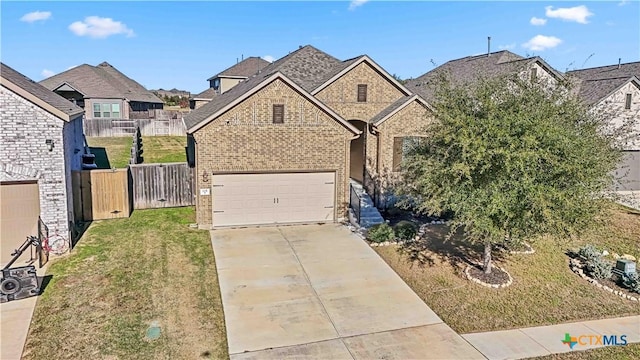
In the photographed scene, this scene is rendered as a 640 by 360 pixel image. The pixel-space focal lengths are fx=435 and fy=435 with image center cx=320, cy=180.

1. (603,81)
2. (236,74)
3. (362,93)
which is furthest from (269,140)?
(236,74)

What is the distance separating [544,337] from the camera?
9281 mm

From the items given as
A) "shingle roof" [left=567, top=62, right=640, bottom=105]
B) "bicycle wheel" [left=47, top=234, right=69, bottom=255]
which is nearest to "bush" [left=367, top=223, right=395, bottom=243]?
"bicycle wheel" [left=47, top=234, right=69, bottom=255]

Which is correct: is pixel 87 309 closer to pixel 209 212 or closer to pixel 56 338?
pixel 56 338

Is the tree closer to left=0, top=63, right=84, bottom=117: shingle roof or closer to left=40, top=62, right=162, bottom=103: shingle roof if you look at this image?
left=0, top=63, right=84, bottom=117: shingle roof

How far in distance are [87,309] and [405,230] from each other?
9833mm

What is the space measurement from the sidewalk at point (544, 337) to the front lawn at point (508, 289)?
0.81 feet

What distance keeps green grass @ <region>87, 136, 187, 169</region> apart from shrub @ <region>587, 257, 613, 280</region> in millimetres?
19792

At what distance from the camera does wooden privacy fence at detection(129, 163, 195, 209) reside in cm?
1705

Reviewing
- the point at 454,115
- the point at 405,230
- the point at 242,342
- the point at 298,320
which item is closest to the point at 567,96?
the point at 454,115

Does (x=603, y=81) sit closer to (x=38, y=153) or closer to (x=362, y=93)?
(x=362, y=93)

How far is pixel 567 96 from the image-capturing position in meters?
10.8

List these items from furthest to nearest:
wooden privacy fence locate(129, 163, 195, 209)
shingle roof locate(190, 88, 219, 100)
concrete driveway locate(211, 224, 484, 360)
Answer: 1. shingle roof locate(190, 88, 219, 100)
2. wooden privacy fence locate(129, 163, 195, 209)
3. concrete driveway locate(211, 224, 484, 360)

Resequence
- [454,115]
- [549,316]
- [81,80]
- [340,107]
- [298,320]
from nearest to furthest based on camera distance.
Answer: [298,320] → [549,316] → [454,115] → [340,107] → [81,80]

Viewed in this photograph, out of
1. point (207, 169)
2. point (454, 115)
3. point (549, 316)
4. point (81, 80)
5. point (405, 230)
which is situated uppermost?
point (81, 80)
